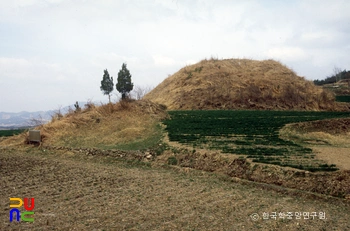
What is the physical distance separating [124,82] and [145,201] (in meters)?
30.1

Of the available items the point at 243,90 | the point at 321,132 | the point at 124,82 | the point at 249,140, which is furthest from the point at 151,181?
the point at 124,82

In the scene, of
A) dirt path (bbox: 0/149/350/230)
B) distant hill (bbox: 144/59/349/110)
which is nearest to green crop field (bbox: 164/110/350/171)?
dirt path (bbox: 0/149/350/230)

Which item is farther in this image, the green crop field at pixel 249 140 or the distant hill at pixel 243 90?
the distant hill at pixel 243 90

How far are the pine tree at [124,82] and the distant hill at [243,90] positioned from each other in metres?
3.44

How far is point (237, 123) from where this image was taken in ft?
64.4

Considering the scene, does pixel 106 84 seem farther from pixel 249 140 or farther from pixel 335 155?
pixel 335 155

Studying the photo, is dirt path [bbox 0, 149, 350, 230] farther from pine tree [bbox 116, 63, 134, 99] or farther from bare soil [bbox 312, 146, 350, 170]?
pine tree [bbox 116, 63, 134, 99]

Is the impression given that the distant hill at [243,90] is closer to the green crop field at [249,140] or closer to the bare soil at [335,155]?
the green crop field at [249,140]

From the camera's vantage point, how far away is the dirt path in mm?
6059

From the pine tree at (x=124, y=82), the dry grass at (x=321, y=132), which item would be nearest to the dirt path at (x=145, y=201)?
the dry grass at (x=321, y=132)

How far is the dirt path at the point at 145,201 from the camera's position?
19.9 ft

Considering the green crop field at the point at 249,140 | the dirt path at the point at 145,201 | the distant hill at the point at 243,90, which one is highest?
the distant hill at the point at 243,90

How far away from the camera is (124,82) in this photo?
36688 millimetres

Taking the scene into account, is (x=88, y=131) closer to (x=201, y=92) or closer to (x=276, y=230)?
(x=276, y=230)
